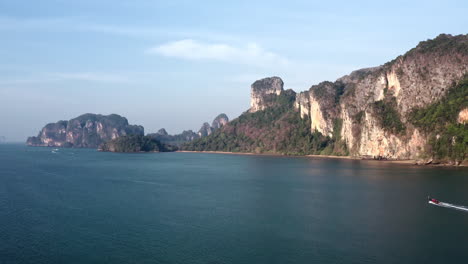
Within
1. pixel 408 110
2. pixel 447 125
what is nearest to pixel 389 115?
pixel 408 110

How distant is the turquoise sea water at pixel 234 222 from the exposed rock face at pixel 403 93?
4661 centimetres

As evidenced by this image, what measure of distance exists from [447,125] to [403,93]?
2472 centimetres

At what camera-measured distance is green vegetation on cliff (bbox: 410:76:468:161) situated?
301 ft

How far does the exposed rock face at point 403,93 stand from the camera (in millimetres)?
108500

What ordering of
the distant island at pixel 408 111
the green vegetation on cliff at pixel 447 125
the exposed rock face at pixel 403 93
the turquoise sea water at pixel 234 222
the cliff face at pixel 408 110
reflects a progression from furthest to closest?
the exposed rock face at pixel 403 93, the cliff face at pixel 408 110, the distant island at pixel 408 111, the green vegetation on cliff at pixel 447 125, the turquoise sea water at pixel 234 222

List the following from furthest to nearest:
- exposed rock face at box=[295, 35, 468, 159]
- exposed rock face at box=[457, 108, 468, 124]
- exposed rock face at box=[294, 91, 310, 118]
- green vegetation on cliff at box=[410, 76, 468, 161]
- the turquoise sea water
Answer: exposed rock face at box=[294, 91, 310, 118]
exposed rock face at box=[295, 35, 468, 159]
exposed rock face at box=[457, 108, 468, 124]
green vegetation on cliff at box=[410, 76, 468, 161]
the turquoise sea water

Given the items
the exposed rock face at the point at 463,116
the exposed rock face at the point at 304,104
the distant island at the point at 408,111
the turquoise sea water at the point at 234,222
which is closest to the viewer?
the turquoise sea water at the point at 234,222

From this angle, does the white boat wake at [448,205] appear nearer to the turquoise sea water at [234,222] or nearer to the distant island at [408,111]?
the turquoise sea water at [234,222]

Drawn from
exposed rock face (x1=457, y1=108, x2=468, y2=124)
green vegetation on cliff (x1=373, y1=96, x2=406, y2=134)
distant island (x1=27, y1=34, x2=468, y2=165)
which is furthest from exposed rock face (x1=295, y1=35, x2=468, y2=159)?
green vegetation on cliff (x1=373, y1=96, x2=406, y2=134)

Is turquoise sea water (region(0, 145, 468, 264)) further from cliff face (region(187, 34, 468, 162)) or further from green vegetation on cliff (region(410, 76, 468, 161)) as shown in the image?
cliff face (region(187, 34, 468, 162))

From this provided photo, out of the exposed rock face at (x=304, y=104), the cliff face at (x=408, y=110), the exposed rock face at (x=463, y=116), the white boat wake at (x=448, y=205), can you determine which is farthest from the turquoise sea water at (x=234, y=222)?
the exposed rock face at (x=304, y=104)

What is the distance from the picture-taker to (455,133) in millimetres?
92688

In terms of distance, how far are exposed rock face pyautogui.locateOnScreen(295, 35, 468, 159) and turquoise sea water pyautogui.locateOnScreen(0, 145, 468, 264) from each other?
46606 millimetres

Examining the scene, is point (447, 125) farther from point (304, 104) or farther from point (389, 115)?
point (304, 104)
